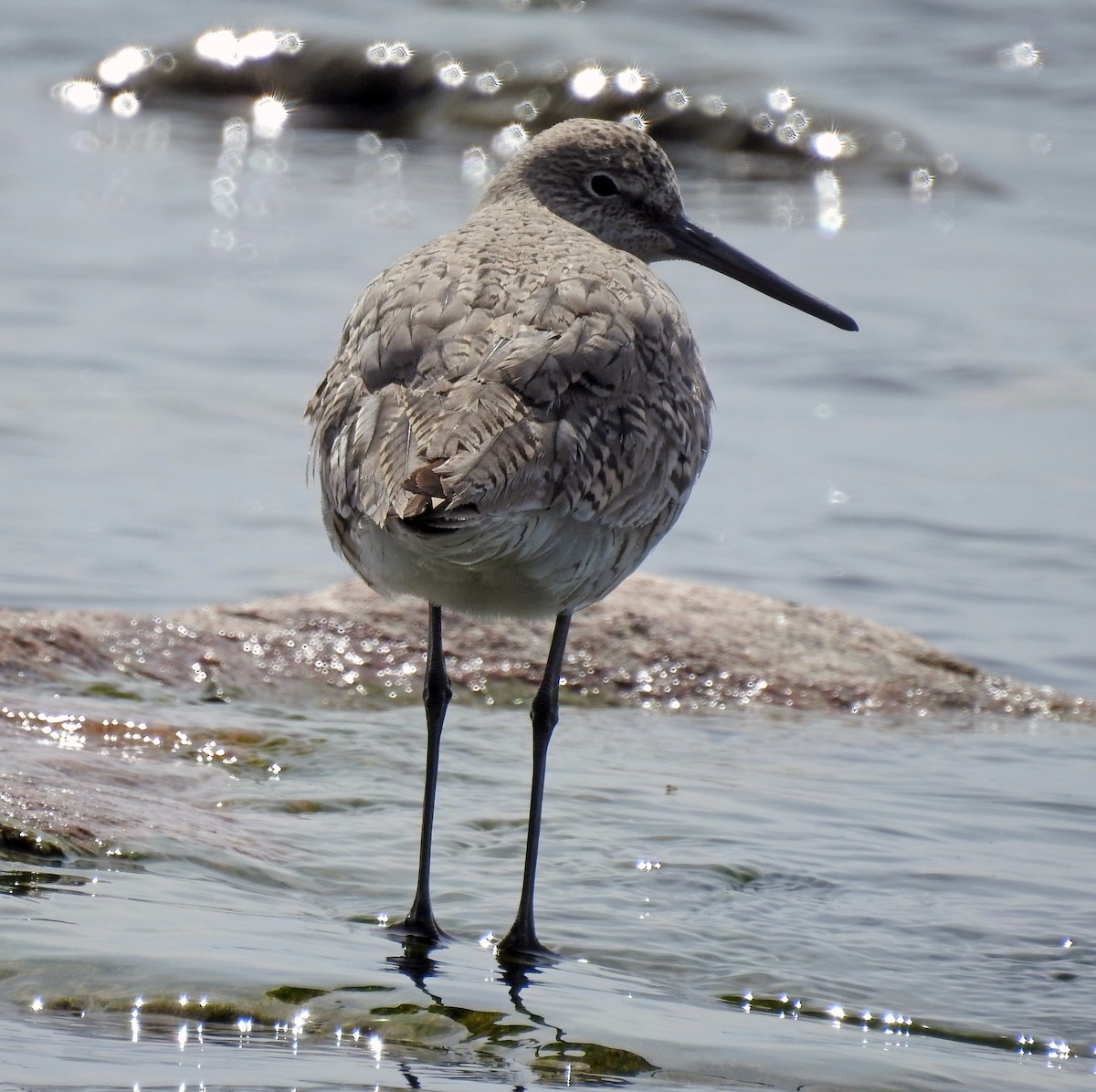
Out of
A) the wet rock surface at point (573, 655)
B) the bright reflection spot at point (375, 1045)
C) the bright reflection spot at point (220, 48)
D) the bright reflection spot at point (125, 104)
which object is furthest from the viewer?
the bright reflection spot at point (220, 48)

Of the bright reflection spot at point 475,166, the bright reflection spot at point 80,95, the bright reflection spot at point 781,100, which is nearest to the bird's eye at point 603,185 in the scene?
the bright reflection spot at point 475,166

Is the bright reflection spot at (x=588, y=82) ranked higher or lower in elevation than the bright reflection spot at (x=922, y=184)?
higher

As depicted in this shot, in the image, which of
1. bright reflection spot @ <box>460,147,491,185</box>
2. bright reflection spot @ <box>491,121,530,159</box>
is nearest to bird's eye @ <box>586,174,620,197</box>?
bright reflection spot @ <box>460,147,491,185</box>

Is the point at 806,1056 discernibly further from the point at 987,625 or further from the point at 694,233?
the point at 987,625

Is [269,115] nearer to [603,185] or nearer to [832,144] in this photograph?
[832,144]

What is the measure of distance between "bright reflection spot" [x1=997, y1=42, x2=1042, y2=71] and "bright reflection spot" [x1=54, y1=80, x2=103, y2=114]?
9870 mm

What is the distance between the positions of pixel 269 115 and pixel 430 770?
52.6 feet

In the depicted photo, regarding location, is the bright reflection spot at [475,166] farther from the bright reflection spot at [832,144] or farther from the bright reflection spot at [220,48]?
the bright reflection spot at [220,48]

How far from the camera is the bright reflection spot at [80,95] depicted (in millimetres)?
20672

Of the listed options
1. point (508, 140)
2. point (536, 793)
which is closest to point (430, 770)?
point (536, 793)

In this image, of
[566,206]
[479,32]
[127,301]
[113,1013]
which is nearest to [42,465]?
[127,301]

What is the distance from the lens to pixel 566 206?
6.48 meters

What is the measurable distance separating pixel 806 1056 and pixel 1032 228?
44.7 ft

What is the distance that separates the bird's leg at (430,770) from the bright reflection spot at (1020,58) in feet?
59.3
